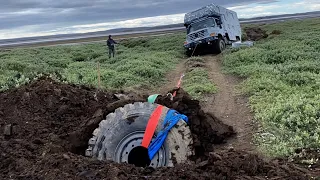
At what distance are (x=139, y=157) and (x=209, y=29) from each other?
2228 centimetres

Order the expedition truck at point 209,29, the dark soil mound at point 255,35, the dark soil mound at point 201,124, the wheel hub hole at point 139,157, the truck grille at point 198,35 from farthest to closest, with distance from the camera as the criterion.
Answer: the dark soil mound at point 255,35 → the truck grille at point 198,35 → the expedition truck at point 209,29 → the dark soil mound at point 201,124 → the wheel hub hole at point 139,157

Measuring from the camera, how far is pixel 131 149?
Answer: 6.19 metres

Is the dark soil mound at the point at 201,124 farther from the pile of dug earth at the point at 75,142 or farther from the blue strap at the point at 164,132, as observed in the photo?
the blue strap at the point at 164,132

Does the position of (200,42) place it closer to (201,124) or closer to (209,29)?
(209,29)

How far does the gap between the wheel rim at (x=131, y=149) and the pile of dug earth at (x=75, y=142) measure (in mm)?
464

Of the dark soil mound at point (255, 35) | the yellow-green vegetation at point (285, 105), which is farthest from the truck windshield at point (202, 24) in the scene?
the yellow-green vegetation at point (285, 105)

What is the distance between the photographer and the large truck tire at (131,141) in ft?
19.9

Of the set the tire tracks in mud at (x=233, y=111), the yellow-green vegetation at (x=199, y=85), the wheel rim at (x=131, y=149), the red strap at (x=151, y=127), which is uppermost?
the red strap at (x=151, y=127)

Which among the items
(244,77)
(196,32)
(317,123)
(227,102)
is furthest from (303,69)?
(196,32)

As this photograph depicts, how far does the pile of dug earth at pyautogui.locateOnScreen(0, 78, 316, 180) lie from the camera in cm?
491

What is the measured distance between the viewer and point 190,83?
46.1ft

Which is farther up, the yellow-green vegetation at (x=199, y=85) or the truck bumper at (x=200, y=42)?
the truck bumper at (x=200, y=42)

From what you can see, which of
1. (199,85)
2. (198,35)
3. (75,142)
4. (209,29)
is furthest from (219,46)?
(75,142)

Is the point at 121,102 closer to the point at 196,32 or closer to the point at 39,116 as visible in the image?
the point at 39,116
